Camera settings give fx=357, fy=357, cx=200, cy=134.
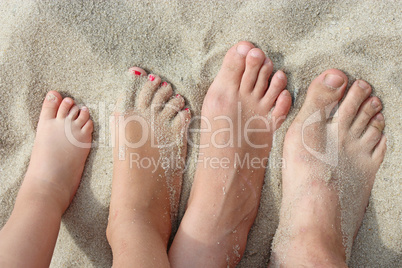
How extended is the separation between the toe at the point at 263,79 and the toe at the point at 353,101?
1.24 feet

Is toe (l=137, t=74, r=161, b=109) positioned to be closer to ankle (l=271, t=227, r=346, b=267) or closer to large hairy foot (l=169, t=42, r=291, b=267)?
large hairy foot (l=169, t=42, r=291, b=267)

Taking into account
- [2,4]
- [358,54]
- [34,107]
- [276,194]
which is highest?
[2,4]

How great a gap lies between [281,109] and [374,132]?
18.0 inches

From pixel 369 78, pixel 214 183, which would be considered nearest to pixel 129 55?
pixel 214 183

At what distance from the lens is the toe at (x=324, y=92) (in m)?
1.66

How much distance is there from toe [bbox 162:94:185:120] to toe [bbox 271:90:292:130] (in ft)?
1.52

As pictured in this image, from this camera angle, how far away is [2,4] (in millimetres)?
1765

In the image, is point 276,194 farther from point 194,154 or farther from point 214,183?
point 194,154

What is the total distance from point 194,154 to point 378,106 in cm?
91

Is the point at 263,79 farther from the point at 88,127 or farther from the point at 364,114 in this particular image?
the point at 88,127

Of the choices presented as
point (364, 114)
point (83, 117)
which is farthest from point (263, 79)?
point (83, 117)

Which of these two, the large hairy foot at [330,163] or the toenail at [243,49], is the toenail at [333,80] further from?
the toenail at [243,49]

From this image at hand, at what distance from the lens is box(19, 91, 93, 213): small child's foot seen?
1.74 m

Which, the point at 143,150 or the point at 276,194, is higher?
the point at 143,150
